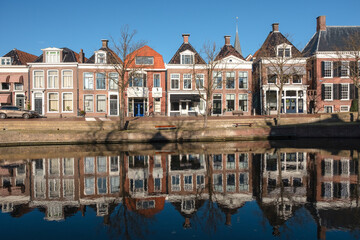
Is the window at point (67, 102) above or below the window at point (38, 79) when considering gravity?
below

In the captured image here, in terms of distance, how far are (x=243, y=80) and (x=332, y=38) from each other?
1314 cm

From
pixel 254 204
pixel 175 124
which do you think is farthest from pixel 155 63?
pixel 254 204

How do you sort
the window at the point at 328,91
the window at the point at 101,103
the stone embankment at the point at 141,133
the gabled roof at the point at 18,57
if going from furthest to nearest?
1. the gabled roof at the point at 18,57
2. the window at the point at 101,103
3. the window at the point at 328,91
4. the stone embankment at the point at 141,133

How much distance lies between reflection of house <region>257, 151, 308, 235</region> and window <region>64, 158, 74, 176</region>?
8.16 m

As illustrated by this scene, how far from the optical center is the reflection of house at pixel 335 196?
655 centimetres

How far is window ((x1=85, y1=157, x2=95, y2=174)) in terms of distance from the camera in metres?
13.2

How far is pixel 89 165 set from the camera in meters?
14.4

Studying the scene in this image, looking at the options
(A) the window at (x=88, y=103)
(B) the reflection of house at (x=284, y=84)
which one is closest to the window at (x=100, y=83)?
(A) the window at (x=88, y=103)

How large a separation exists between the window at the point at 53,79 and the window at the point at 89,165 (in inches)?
962

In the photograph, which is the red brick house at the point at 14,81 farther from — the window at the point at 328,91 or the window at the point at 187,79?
the window at the point at 328,91

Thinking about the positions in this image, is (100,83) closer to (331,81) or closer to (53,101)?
(53,101)

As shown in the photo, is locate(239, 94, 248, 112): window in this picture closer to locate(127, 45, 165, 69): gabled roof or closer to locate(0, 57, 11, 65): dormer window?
locate(127, 45, 165, 69): gabled roof

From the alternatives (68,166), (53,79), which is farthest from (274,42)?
(68,166)

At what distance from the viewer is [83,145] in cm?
2380
